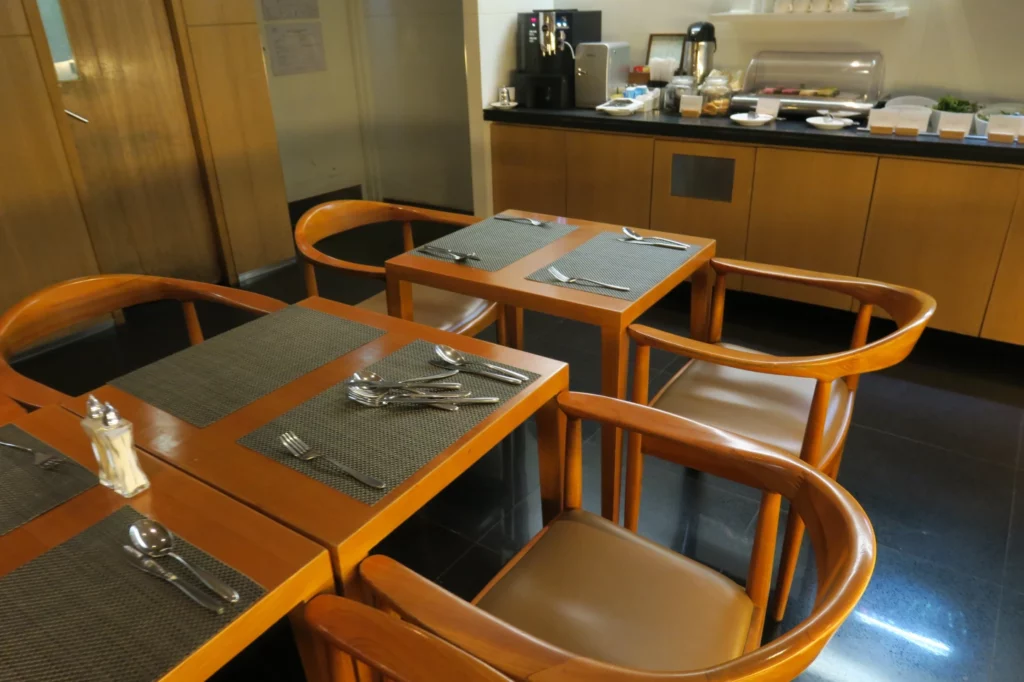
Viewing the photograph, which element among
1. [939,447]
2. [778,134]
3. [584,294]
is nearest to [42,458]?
[584,294]

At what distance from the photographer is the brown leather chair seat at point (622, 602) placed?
0.94 meters

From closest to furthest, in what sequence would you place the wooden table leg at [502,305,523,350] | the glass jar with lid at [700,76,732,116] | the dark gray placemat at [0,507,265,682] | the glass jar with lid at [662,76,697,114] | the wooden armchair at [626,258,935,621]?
the dark gray placemat at [0,507,265,682] → the wooden armchair at [626,258,935,621] → the wooden table leg at [502,305,523,350] → the glass jar with lid at [700,76,732,116] → the glass jar with lid at [662,76,697,114]

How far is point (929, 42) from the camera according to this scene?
2711mm

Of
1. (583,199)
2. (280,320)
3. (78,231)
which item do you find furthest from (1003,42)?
(78,231)

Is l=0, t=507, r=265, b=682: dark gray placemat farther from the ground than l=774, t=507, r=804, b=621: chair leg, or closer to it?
farther from the ground

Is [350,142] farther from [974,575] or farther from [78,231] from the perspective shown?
[974,575]

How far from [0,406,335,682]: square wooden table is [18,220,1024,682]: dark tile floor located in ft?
2.36

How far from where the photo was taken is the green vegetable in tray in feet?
8.25

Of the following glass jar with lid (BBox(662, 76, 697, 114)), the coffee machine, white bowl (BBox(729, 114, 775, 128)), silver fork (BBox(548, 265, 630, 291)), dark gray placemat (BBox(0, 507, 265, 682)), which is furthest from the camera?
the coffee machine

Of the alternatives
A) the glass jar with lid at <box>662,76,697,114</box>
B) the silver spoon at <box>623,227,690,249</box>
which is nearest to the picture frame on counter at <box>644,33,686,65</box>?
the glass jar with lid at <box>662,76,697,114</box>

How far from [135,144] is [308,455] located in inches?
113

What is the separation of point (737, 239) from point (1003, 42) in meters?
1.17

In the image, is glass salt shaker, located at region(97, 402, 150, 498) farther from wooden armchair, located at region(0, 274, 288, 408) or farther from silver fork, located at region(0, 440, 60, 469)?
wooden armchair, located at region(0, 274, 288, 408)

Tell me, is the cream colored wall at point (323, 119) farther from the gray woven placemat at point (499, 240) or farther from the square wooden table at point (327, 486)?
the square wooden table at point (327, 486)
